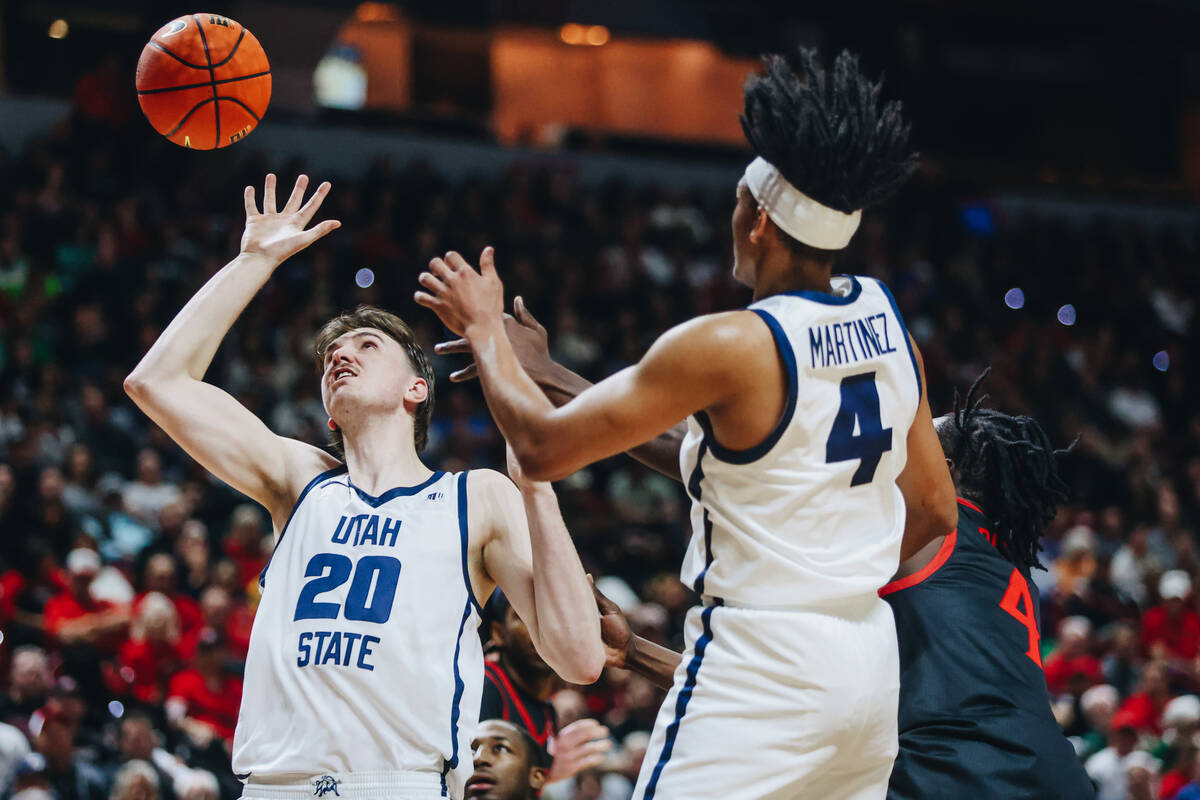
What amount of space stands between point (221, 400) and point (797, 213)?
65.0 inches

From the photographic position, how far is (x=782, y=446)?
2939 mm

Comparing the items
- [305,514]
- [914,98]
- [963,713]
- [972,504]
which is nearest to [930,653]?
[963,713]

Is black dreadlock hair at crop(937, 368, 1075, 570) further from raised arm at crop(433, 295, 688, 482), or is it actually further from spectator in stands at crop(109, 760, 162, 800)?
spectator in stands at crop(109, 760, 162, 800)

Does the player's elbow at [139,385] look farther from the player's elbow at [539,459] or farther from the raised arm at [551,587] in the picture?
the player's elbow at [539,459]

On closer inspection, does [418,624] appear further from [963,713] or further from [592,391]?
[963,713]

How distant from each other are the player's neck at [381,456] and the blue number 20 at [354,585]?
10.6 inches

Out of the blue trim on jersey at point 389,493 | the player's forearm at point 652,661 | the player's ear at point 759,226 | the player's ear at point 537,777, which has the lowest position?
the player's ear at point 537,777

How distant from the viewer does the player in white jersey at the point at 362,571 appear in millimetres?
3336

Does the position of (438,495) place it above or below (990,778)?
above

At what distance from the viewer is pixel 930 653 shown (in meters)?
3.73

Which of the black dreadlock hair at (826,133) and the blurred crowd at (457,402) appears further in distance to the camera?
the blurred crowd at (457,402)

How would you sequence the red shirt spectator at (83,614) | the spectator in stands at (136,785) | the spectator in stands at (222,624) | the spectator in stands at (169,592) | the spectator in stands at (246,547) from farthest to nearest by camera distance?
the spectator in stands at (246,547)
the spectator in stands at (169,592)
the spectator in stands at (222,624)
the red shirt spectator at (83,614)
the spectator in stands at (136,785)

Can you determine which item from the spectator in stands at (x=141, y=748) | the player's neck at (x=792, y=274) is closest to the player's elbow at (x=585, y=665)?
the player's neck at (x=792, y=274)

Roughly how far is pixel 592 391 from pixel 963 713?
1.46m
